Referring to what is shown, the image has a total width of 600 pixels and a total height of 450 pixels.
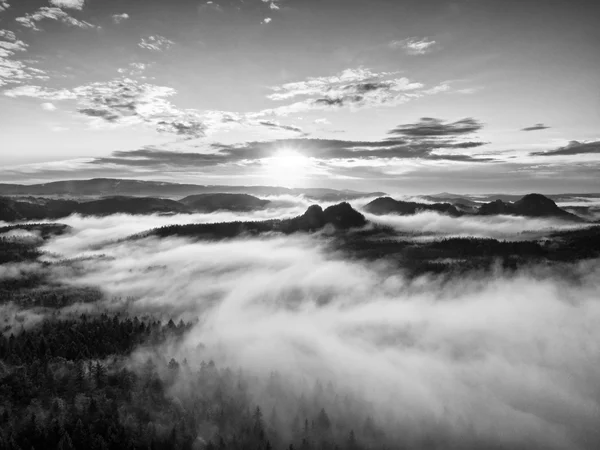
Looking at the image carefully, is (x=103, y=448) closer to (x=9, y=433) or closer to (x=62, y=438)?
A: (x=62, y=438)

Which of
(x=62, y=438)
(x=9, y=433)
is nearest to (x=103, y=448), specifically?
(x=62, y=438)
